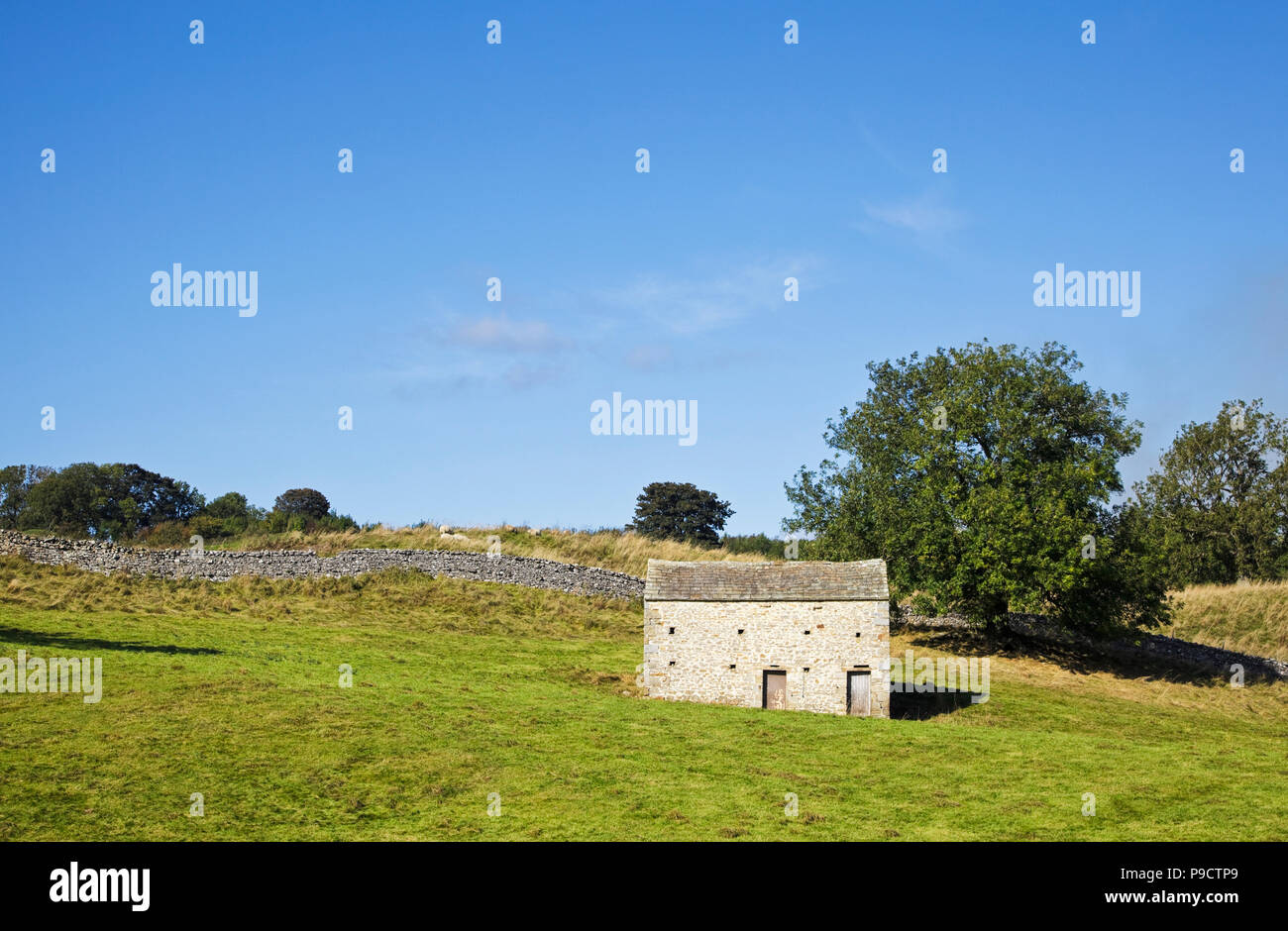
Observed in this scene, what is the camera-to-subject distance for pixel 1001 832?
61.7 feet

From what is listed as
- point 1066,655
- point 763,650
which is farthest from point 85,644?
point 1066,655

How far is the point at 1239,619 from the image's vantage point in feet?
174

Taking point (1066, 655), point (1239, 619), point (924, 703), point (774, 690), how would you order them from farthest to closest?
point (1239, 619), point (1066, 655), point (924, 703), point (774, 690)

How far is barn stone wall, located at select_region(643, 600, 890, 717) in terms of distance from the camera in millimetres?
32219

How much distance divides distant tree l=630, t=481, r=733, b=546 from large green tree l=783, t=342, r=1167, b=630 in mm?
57362

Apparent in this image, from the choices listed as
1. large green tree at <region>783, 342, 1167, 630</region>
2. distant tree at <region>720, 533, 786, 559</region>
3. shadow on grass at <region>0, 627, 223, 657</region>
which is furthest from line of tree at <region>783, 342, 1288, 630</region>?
distant tree at <region>720, 533, 786, 559</region>

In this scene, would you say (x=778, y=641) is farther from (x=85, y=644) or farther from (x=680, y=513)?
(x=680, y=513)

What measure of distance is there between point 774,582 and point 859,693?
15.0 feet

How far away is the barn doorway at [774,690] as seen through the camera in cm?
3250

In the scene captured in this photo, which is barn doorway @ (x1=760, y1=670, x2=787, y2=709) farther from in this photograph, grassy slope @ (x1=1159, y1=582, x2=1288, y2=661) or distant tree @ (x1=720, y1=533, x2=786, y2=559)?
distant tree @ (x1=720, y1=533, x2=786, y2=559)

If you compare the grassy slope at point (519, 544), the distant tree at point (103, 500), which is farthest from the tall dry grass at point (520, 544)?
the distant tree at point (103, 500)

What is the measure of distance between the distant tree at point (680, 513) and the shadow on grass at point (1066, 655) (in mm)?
57358
